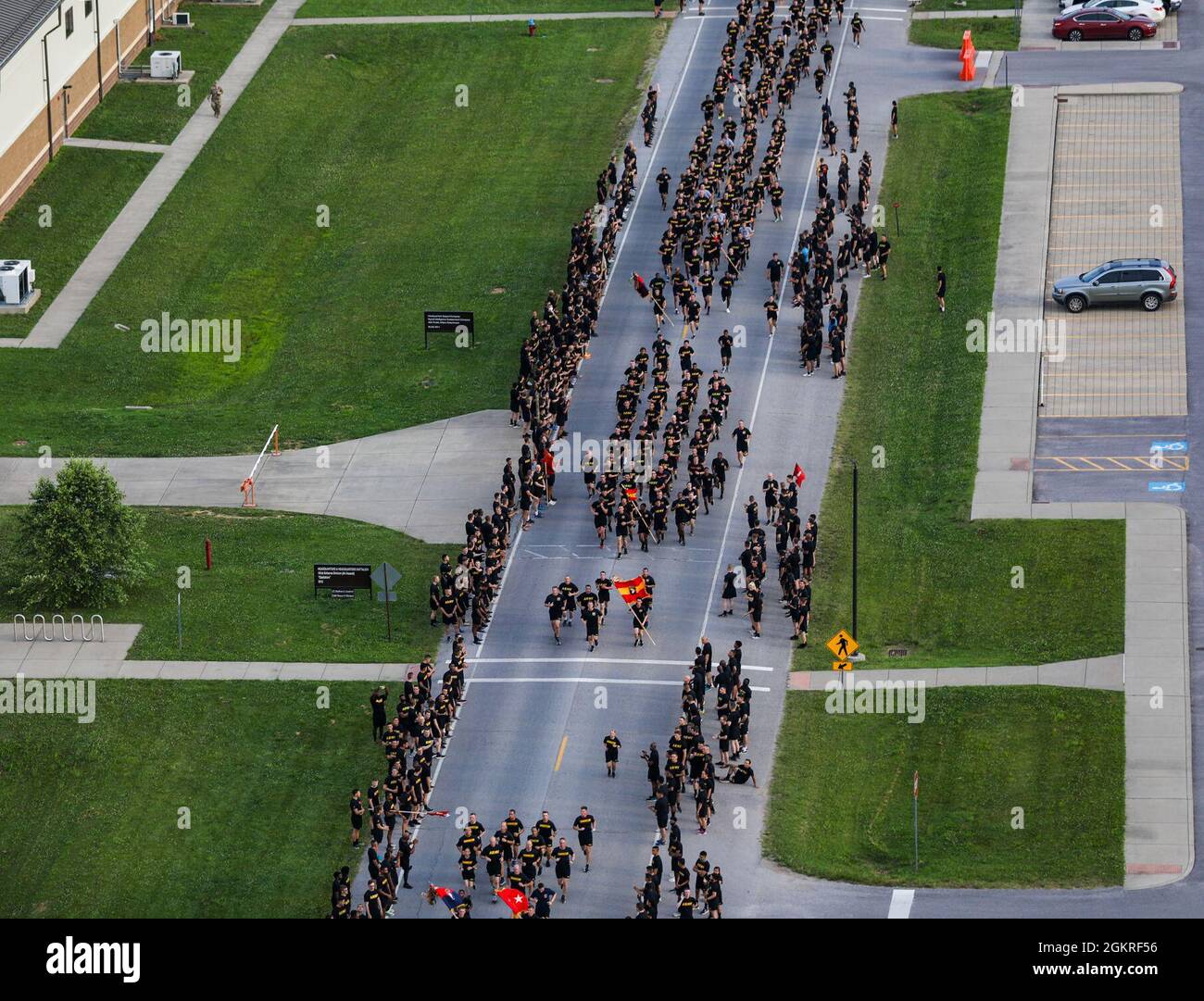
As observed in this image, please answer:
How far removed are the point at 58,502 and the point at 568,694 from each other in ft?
42.2

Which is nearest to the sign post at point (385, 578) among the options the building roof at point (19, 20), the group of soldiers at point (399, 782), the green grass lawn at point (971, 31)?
the group of soldiers at point (399, 782)

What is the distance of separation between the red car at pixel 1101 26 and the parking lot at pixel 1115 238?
5123 mm

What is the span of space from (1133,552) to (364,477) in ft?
63.2

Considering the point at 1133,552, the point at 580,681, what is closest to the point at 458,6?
the point at 1133,552

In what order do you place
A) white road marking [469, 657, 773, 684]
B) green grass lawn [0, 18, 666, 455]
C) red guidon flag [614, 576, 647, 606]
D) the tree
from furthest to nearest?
1. green grass lawn [0, 18, 666, 455]
2. the tree
3. red guidon flag [614, 576, 647, 606]
4. white road marking [469, 657, 773, 684]

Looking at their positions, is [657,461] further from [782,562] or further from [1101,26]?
[1101,26]

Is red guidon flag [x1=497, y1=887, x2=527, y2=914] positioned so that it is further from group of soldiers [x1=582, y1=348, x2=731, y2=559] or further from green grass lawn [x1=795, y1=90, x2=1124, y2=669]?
group of soldiers [x1=582, y1=348, x2=731, y2=559]

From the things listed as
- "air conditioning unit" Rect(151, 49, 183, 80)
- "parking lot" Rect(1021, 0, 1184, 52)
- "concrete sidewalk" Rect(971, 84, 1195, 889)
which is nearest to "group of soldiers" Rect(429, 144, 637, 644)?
"concrete sidewalk" Rect(971, 84, 1195, 889)

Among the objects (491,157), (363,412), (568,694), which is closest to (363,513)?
(363,412)

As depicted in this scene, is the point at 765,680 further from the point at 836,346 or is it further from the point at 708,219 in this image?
the point at 708,219

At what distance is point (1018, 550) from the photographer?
203 feet

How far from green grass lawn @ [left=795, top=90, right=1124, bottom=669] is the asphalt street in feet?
3.45

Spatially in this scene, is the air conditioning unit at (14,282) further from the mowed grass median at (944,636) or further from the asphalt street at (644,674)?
the mowed grass median at (944,636)

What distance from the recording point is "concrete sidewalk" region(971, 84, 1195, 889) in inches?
2021
